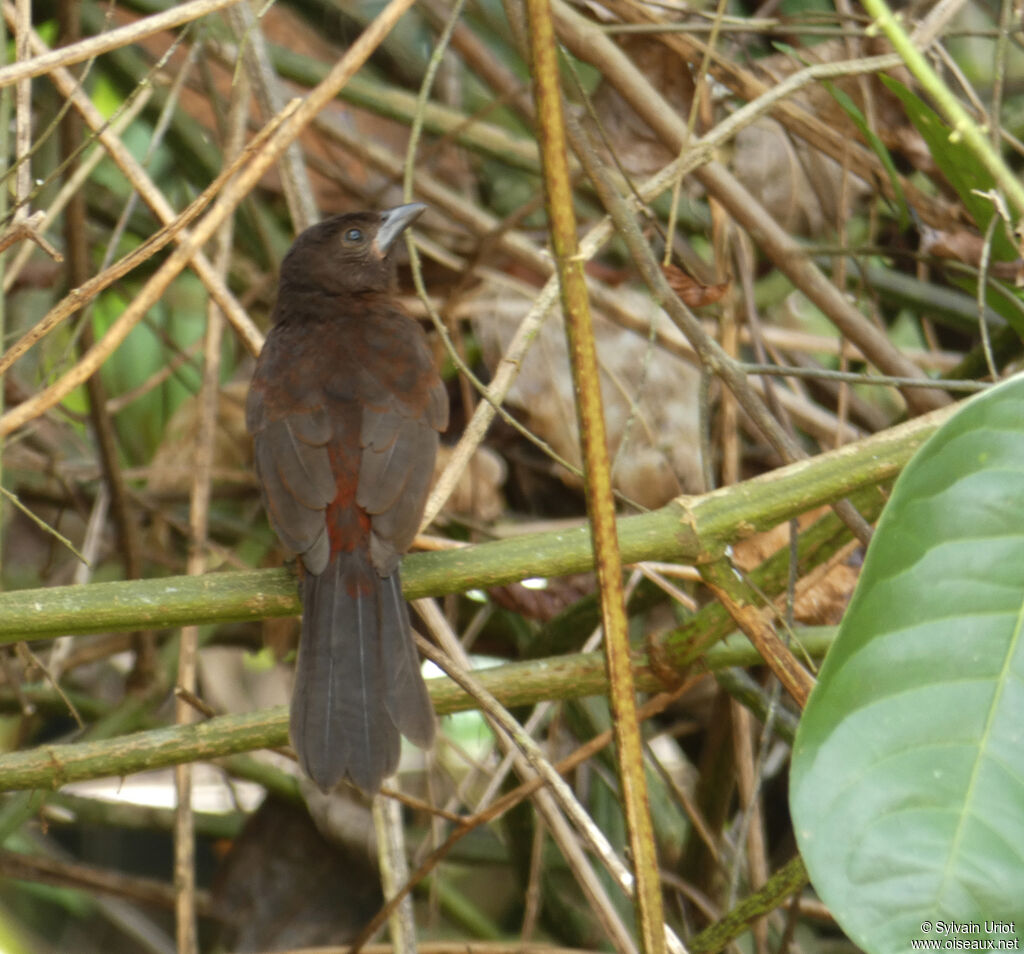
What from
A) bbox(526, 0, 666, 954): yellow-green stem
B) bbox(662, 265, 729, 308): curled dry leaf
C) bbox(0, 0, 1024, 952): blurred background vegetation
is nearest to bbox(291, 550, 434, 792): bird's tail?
bbox(0, 0, 1024, 952): blurred background vegetation

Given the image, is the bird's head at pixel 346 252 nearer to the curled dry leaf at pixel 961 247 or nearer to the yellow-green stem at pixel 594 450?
the curled dry leaf at pixel 961 247

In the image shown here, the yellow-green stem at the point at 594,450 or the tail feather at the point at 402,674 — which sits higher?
the yellow-green stem at the point at 594,450

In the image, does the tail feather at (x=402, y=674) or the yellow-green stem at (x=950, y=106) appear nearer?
the yellow-green stem at (x=950, y=106)

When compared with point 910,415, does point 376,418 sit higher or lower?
higher

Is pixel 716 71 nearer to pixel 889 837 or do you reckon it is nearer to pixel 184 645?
pixel 184 645

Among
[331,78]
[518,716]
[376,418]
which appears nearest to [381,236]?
[376,418]

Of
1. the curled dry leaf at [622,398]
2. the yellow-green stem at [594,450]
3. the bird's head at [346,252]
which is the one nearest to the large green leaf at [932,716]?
the yellow-green stem at [594,450]
